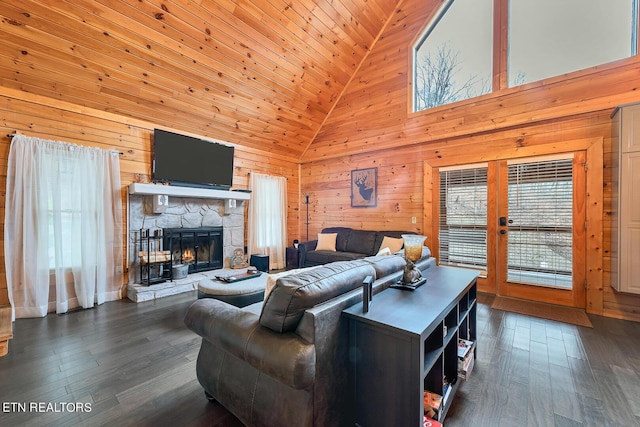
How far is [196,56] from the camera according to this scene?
357cm

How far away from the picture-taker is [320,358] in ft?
4.07

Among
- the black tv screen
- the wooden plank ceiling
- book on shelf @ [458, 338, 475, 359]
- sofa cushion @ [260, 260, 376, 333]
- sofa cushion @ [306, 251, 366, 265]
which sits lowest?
book on shelf @ [458, 338, 475, 359]

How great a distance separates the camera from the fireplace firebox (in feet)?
14.3

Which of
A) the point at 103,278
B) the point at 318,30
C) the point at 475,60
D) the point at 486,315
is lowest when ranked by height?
the point at 486,315

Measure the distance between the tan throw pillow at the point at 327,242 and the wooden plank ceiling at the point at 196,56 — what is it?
233 cm

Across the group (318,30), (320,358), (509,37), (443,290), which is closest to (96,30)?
(318,30)

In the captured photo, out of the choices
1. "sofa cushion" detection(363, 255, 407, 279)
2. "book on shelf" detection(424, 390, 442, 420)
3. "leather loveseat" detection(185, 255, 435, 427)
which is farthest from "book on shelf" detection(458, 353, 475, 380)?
"leather loveseat" detection(185, 255, 435, 427)

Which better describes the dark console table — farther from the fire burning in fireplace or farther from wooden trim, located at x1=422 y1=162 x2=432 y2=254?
the fire burning in fireplace

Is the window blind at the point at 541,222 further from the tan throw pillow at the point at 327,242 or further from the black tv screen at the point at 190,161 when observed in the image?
the black tv screen at the point at 190,161

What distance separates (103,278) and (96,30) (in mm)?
2944

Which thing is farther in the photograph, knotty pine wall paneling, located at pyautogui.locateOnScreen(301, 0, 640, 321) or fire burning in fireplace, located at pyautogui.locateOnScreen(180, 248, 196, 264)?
fire burning in fireplace, located at pyautogui.locateOnScreen(180, 248, 196, 264)

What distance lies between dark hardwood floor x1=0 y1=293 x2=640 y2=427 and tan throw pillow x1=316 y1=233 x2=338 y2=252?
288 centimetres

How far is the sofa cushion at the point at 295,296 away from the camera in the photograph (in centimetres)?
126

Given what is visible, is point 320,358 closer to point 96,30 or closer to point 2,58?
point 96,30
